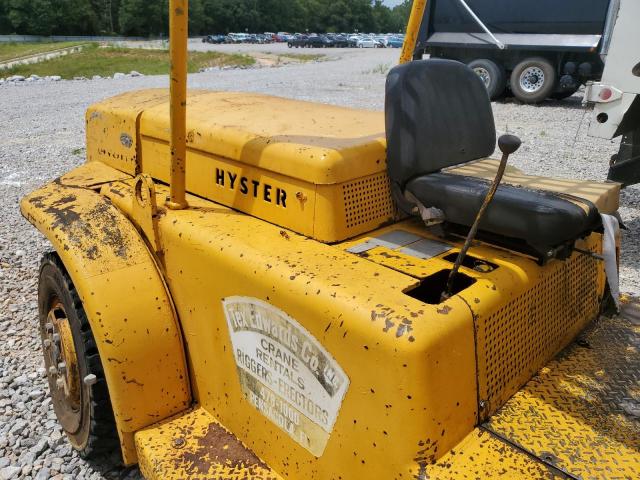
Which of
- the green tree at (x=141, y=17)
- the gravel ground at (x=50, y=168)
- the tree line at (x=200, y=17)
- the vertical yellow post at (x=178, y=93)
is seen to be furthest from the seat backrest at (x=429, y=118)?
the green tree at (x=141, y=17)

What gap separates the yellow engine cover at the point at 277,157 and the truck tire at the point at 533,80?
11721 mm

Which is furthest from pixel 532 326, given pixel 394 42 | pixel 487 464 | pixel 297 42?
pixel 394 42

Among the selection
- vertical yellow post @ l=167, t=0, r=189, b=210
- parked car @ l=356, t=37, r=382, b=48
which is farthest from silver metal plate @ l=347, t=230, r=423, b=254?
parked car @ l=356, t=37, r=382, b=48

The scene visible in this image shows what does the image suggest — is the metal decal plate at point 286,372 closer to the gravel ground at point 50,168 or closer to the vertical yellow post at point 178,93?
the vertical yellow post at point 178,93

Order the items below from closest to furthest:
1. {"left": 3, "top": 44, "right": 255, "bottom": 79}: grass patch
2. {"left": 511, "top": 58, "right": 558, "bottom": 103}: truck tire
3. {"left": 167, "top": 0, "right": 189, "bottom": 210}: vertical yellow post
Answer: {"left": 167, "top": 0, "right": 189, "bottom": 210}: vertical yellow post < {"left": 511, "top": 58, "right": 558, "bottom": 103}: truck tire < {"left": 3, "top": 44, "right": 255, "bottom": 79}: grass patch

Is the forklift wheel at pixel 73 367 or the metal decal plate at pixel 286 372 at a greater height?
the metal decal plate at pixel 286 372

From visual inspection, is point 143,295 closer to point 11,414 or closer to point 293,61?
point 11,414

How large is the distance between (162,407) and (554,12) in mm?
12922

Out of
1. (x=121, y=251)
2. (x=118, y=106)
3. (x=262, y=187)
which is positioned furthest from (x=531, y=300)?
(x=118, y=106)

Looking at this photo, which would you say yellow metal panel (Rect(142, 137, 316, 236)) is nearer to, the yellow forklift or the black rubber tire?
the yellow forklift

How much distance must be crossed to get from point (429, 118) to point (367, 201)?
39cm

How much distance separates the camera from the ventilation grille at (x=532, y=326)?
168 centimetres

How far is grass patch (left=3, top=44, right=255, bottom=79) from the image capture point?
25422 millimetres

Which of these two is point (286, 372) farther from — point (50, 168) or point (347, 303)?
point (50, 168)
